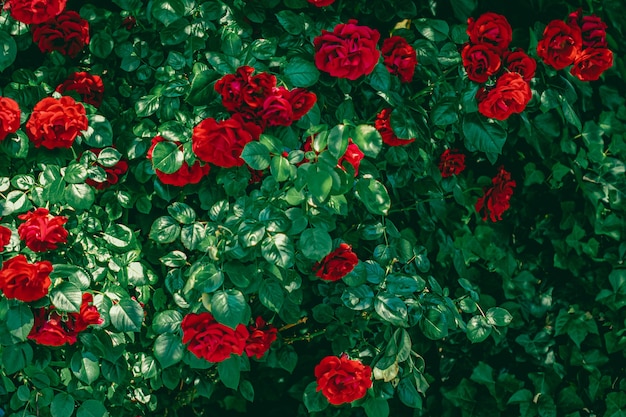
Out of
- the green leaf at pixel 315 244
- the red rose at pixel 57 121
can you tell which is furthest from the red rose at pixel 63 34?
the green leaf at pixel 315 244

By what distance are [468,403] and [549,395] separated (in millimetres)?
264

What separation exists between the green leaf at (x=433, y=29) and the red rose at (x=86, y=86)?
0.85 metres

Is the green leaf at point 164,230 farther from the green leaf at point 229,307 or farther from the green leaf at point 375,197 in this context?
the green leaf at point 375,197

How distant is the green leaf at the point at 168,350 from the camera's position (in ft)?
5.82

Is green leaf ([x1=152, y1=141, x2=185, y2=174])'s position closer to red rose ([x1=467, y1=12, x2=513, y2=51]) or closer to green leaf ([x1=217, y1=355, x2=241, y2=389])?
green leaf ([x1=217, y1=355, x2=241, y2=389])

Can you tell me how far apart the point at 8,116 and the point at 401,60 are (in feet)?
3.11

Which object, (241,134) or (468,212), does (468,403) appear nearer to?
(468,212)

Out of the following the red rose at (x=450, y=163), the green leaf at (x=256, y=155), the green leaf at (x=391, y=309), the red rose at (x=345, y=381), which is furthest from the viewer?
the red rose at (x=450, y=163)

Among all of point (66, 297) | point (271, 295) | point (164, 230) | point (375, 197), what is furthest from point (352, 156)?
point (66, 297)

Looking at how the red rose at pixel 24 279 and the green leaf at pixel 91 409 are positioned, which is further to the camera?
the green leaf at pixel 91 409

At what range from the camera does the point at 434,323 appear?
6.28ft

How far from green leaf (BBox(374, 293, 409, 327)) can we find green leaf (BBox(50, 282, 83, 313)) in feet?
2.24

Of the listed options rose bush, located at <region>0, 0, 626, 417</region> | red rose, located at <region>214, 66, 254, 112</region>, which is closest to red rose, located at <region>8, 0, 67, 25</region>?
rose bush, located at <region>0, 0, 626, 417</region>

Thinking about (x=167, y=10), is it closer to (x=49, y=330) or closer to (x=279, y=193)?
(x=279, y=193)
